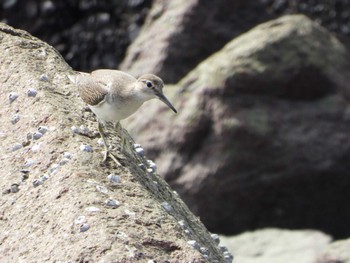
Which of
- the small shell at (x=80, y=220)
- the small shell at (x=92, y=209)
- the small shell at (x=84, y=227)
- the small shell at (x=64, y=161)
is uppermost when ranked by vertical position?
the small shell at (x=84, y=227)

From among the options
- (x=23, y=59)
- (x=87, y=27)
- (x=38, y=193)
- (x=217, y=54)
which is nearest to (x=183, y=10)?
(x=217, y=54)

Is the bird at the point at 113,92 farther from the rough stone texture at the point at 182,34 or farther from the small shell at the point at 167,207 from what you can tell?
the rough stone texture at the point at 182,34

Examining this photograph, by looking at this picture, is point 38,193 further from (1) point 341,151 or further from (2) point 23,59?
(1) point 341,151

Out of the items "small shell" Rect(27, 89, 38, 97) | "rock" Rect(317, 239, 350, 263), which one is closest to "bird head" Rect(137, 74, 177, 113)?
"small shell" Rect(27, 89, 38, 97)

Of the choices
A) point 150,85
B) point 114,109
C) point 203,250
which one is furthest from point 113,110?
point 203,250

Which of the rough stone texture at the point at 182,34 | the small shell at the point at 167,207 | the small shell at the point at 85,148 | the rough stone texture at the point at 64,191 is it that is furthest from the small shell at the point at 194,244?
the rough stone texture at the point at 182,34

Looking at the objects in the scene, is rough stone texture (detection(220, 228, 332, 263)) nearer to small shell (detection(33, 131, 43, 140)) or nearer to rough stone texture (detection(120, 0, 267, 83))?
rough stone texture (detection(120, 0, 267, 83))
